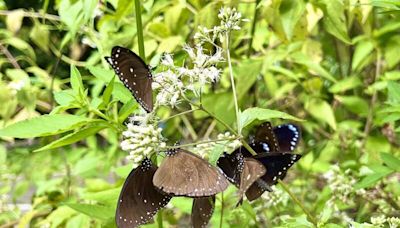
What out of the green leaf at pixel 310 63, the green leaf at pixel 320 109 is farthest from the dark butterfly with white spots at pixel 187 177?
the green leaf at pixel 320 109

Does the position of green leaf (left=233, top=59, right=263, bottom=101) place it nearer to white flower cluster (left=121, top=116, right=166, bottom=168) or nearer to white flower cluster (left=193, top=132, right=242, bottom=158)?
white flower cluster (left=193, top=132, right=242, bottom=158)

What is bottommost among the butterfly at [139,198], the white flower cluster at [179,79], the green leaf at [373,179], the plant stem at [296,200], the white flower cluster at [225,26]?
the green leaf at [373,179]

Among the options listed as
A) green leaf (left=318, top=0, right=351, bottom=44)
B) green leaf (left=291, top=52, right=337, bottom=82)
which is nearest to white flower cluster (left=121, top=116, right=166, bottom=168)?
green leaf (left=318, top=0, right=351, bottom=44)

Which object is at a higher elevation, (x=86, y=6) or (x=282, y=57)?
(x=86, y=6)

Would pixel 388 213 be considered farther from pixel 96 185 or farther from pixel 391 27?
pixel 96 185

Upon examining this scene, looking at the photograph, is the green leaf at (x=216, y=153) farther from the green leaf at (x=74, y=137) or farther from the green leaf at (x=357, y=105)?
the green leaf at (x=357, y=105)

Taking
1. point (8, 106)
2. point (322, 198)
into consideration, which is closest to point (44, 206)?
point (8, 106)

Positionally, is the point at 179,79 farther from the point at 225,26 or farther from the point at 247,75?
the point at 247,75
